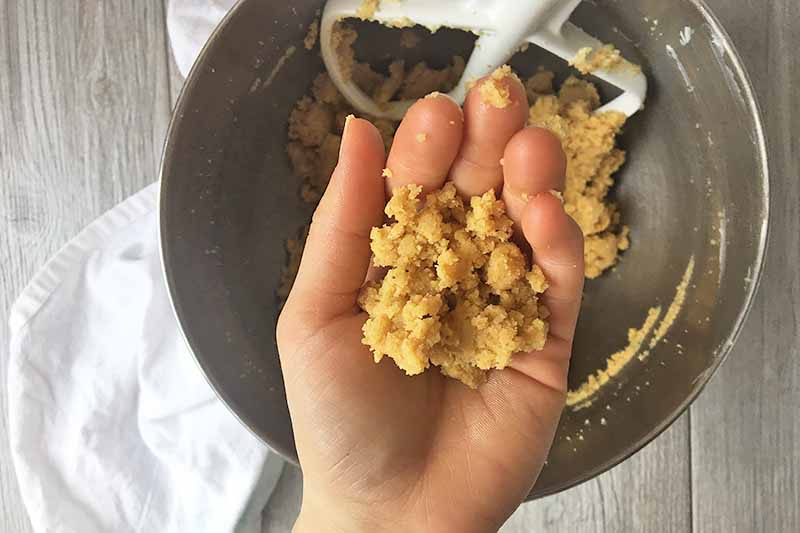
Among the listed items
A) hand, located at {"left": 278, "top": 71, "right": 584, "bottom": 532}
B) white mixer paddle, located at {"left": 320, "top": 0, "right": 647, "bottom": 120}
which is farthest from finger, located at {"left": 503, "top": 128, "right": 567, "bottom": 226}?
white mixer paddle, located at {"left": 320, "top": 0, "right": 647, "bottom": 120}

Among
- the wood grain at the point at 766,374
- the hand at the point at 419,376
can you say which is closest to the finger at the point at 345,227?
the hand at the point at 419,376

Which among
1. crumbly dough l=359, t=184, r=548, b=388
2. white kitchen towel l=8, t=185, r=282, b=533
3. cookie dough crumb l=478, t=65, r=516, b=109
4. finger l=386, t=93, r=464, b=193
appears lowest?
white kitchen towel l=8, t=185, r=282, b=533

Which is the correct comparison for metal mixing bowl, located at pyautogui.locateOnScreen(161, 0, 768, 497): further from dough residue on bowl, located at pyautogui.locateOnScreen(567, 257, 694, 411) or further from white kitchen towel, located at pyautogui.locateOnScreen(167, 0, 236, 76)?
white kitchen towel, located at pyautogui.locateOnScreen(167, 0, 236, 76)

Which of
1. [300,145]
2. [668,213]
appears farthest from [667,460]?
[300,145]

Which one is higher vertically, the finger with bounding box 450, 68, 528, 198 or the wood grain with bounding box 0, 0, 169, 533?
the finger with bounding box 450, 68, 528, 198

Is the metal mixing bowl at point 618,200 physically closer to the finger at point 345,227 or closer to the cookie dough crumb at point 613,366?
the cookie dough crumb at point 613,366

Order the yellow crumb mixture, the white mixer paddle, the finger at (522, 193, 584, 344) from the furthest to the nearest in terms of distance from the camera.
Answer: the yellow crumb mixture
the white mixer paddle
the finger at (522, 193, 584, 344)

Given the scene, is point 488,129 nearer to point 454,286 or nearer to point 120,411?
point 454,286

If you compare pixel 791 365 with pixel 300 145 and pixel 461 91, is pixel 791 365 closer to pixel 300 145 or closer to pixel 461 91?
pixel 461 91
